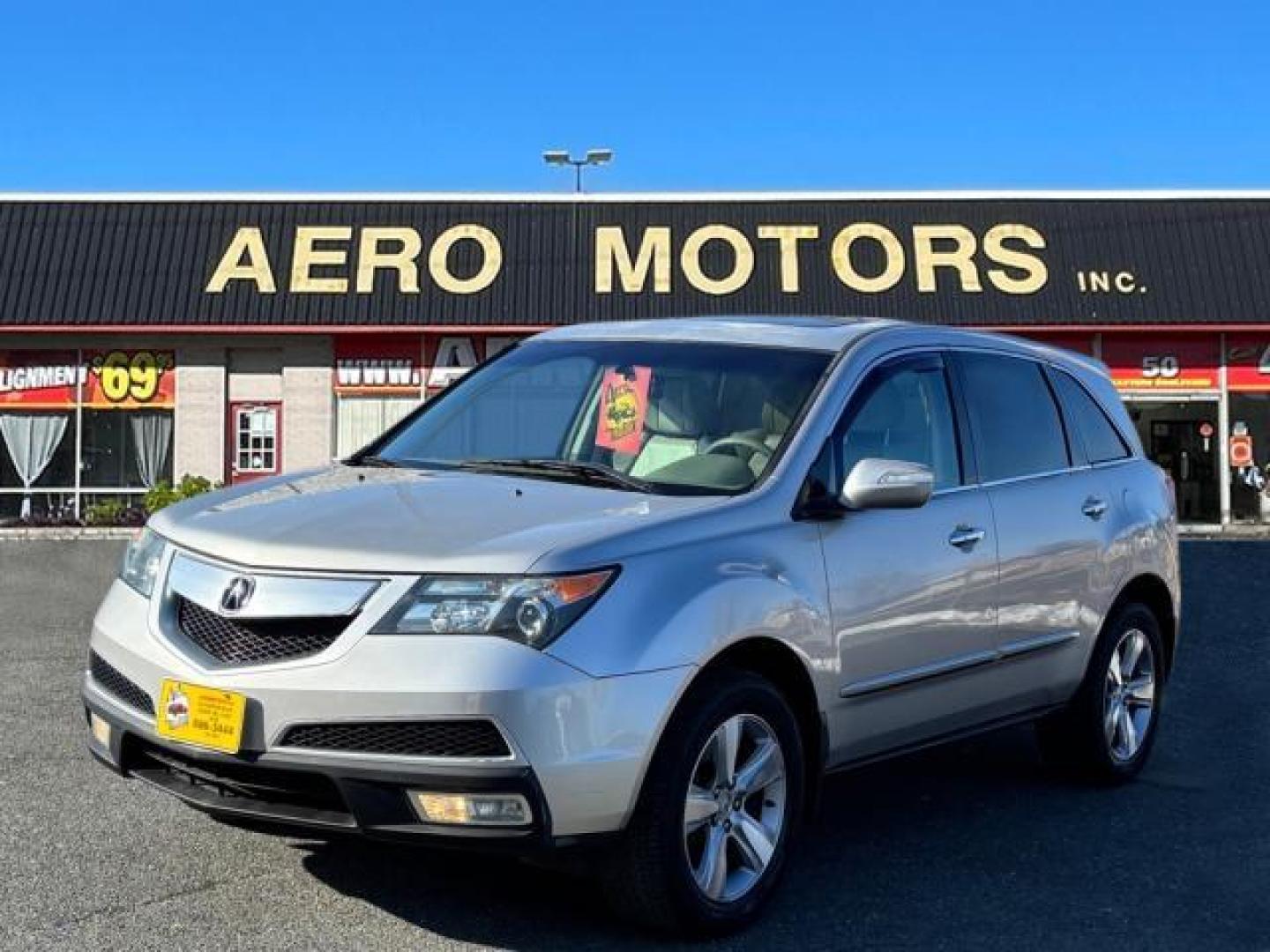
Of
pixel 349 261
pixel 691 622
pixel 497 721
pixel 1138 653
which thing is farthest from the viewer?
pixel 349 261

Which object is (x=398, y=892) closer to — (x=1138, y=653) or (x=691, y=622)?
(x=691, y=622)

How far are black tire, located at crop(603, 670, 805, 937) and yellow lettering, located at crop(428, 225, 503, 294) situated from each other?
66.2 ft

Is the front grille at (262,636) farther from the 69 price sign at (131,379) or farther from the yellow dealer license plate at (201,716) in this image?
the 69 price sign at (131,379)

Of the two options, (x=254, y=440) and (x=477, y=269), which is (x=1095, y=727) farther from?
(x=254, y=440)

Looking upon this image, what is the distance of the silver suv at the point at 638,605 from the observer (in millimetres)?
3695

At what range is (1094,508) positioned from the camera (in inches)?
235

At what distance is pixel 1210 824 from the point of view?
18.5ft

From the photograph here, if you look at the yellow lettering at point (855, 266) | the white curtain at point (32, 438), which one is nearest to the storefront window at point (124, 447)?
the white curtain at point (32, 438)

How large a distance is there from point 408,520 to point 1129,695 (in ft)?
12.2

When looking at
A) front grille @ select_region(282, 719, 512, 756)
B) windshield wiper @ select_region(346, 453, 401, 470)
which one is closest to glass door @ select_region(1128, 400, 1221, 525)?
windshield wiper @ select_region(346, 453, 401, 470)

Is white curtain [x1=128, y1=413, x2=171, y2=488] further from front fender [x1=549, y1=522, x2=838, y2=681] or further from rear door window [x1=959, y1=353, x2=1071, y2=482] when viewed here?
front fender [x1=549, y1=522, x2=838, y2=681]

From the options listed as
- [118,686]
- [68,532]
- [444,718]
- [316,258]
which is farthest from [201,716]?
[316,258]

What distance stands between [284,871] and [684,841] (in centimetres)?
143

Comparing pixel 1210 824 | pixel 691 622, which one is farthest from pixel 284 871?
pixel 1210 824
